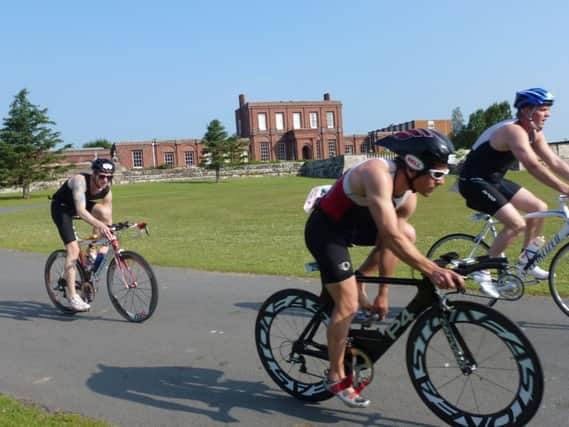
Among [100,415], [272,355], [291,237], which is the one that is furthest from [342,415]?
[291,237]

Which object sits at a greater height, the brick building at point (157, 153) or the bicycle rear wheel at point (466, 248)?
the brick building at point (157, 153)

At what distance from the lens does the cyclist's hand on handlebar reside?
10.1ft

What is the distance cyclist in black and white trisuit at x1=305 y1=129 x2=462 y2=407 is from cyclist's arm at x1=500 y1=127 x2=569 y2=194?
1.77m

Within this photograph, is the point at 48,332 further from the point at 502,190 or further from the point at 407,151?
the point at 502,190

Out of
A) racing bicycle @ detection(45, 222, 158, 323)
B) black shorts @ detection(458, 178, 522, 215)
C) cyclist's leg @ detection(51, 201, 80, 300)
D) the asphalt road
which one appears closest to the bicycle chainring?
the asphalt road

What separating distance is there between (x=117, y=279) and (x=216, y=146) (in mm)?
63638

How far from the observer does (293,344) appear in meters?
4.17

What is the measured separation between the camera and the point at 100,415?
3945 mm

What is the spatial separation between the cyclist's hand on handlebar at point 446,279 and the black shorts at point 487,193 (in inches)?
104

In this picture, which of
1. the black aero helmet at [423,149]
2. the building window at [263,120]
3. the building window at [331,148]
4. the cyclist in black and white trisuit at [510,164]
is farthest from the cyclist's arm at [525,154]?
the building window at [331,148]

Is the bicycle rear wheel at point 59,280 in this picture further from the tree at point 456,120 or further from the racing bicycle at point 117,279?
the tree at point 456,120

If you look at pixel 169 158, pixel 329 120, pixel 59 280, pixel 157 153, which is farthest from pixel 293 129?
pixel 59 280

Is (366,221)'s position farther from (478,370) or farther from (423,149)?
(478,370)

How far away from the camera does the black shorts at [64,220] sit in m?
6.91
